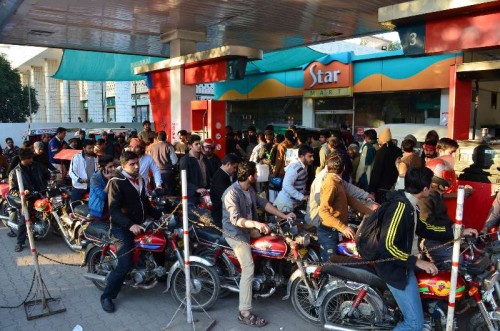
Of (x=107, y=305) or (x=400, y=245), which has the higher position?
(x=400, y=245)

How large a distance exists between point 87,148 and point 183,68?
579 centimetres

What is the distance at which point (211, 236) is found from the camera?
4922 millimetres

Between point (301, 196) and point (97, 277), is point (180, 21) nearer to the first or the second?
point (301, 196)

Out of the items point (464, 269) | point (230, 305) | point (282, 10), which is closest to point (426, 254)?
point (464, 269)

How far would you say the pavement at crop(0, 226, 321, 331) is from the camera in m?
4.35

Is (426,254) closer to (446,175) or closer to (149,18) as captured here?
(446,175)

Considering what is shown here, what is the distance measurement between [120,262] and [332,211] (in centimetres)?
233

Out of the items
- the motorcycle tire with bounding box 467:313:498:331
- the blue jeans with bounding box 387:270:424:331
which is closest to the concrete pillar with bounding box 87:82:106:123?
the blue jeans with bounding box 387:270:424:331

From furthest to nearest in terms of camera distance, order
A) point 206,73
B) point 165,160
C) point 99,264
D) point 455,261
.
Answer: point 206,73 → point 165,160 → point 99,264 → point 455,261

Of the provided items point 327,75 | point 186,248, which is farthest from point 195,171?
point 327,75

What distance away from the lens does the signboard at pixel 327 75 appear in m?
15.4

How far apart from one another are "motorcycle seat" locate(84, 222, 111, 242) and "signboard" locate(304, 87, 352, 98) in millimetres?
11992

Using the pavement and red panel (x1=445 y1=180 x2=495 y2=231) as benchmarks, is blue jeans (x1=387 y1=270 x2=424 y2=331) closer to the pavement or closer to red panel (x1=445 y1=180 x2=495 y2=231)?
the pavement

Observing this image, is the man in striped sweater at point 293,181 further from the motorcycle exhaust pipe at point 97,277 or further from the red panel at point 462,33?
the red panel at point 462,33
